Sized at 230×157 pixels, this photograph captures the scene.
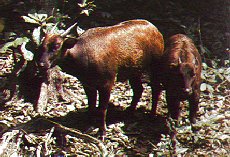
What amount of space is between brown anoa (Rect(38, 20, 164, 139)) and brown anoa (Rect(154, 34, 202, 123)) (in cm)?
38

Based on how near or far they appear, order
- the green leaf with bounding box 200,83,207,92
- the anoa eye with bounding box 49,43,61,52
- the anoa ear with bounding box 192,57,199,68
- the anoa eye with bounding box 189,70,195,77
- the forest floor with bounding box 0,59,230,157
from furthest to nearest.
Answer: the green leaf with bounding box 200,83,207,92
the anoa ear with bounding box 192,57,199,68
the anoa eye with bounding box 189,70,195,77
the anoa eye with bounding box 49,43,61,52
the forest floor with bounding box 0,59,230,157

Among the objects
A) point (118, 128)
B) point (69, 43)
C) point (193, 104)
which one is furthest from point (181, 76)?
point (69, 43)

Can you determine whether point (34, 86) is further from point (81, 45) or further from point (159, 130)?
point (159, 130)

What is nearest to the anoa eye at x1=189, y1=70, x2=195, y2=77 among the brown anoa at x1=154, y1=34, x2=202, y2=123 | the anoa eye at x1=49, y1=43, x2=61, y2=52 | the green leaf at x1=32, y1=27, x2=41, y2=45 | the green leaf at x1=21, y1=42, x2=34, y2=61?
the brown anoa at x1=154, y1=34, x2=202, y2=123

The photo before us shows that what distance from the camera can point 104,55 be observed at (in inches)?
301

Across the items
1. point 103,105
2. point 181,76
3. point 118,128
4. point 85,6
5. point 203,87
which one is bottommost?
point 118,128

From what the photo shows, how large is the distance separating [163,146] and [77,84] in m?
3.33

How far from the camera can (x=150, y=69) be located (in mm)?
8430

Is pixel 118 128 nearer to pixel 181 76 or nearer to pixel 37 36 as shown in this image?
pixel 181 76

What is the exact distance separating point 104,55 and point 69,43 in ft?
2.05

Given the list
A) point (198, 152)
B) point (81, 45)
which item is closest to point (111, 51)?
point (81, 45)

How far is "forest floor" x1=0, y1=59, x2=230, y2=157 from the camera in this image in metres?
7.00

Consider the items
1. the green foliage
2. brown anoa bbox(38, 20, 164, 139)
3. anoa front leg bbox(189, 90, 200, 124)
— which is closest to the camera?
brown anoa bbox(38, 20, 164, 139)

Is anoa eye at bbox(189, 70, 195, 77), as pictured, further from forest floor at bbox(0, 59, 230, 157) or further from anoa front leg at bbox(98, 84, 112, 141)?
anoa front leg at bbox(98, 84, 112, 141)
